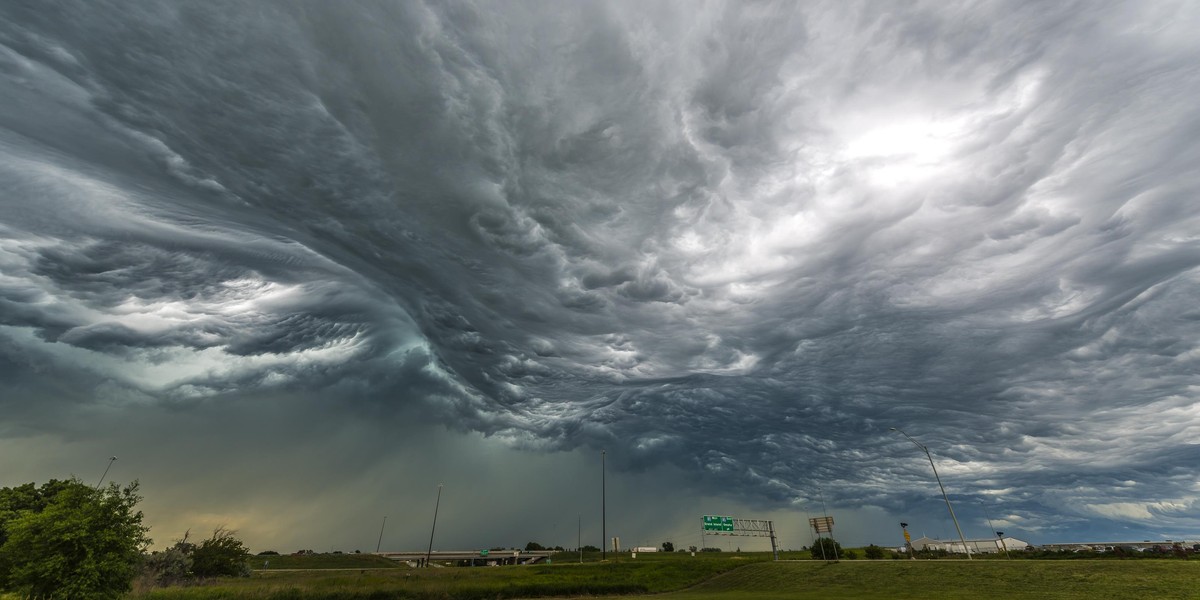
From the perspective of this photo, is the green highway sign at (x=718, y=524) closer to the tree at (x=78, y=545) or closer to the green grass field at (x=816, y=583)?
the green grass field at (x=816, y=583)

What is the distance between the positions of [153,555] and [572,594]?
54.7m

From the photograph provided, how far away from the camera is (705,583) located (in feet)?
258

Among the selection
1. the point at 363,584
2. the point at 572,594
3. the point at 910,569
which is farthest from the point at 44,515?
the point at 910,569

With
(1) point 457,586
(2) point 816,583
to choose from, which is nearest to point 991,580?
(2) point 816,583

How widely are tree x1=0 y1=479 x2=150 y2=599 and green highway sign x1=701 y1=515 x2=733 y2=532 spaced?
10058 centimetres

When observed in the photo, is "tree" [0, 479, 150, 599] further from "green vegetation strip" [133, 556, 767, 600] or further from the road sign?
the road sign

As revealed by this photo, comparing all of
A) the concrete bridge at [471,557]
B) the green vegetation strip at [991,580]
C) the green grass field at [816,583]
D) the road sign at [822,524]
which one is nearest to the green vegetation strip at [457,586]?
the green grass field at [816,583]

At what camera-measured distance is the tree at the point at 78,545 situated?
28891 mm

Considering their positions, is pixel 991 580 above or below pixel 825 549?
below

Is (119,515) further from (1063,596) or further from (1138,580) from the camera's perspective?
A: (1138,580)

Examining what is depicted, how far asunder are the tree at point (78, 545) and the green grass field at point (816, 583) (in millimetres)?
13145

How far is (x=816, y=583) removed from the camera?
59.1 metres

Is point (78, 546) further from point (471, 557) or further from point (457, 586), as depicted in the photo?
point (471, 557)

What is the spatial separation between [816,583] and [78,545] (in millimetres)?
69604
